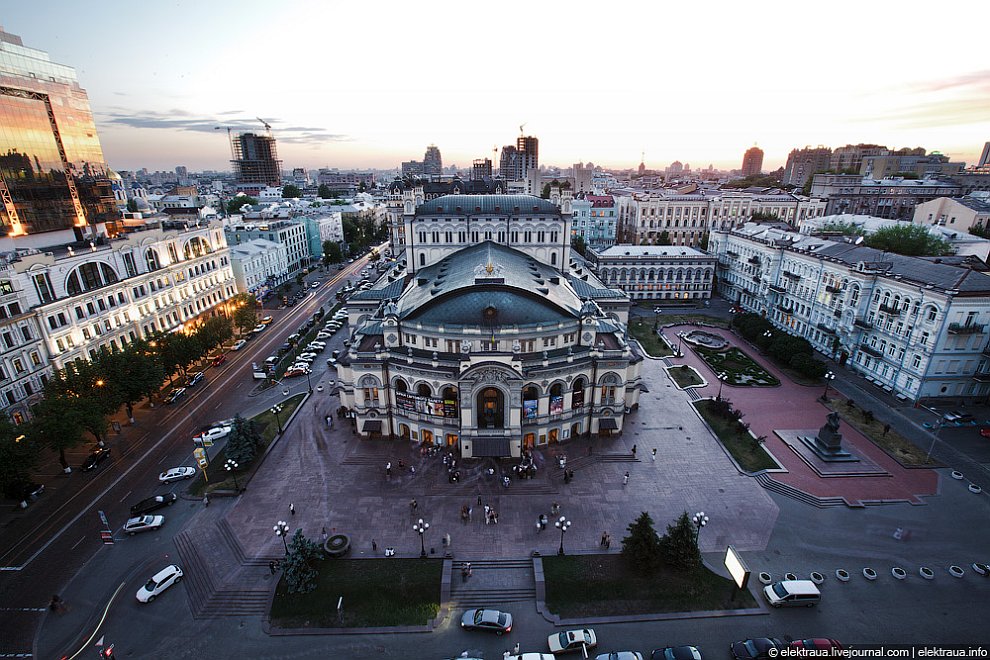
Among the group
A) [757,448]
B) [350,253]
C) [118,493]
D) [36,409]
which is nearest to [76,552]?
[118,493]

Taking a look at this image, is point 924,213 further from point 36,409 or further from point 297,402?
point 36,409

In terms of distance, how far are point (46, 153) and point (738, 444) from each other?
4166 inches

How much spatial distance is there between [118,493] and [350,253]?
11328 cm

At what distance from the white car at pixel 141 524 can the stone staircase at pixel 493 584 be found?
88.4 feet

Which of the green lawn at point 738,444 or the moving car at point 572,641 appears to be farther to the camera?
the green lawn at point 738,444

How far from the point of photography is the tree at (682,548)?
33.5 metres

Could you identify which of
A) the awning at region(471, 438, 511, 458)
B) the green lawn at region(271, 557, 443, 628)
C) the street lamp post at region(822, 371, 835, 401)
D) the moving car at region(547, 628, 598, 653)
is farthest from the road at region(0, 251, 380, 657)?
the street lamp post at region(822, 371, 835, 401)

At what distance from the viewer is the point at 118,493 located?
143 ft

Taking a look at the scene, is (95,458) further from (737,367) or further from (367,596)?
(737,367)

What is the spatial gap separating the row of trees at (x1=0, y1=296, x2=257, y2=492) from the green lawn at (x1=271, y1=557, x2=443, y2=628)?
2709 centimetres

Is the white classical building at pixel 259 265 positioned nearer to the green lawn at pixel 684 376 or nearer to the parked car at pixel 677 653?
the green lawn at pixel 684 376

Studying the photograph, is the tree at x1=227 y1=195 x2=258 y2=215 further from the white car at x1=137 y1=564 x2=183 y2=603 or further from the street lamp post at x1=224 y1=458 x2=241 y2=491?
the white car at x1=137 y1=564 x2=183 y2=603

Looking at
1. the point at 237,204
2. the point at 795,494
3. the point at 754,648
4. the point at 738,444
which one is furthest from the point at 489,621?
the point at 237,204

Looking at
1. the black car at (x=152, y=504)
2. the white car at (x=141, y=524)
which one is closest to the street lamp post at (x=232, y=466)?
the black car at (x=152, y=504)
